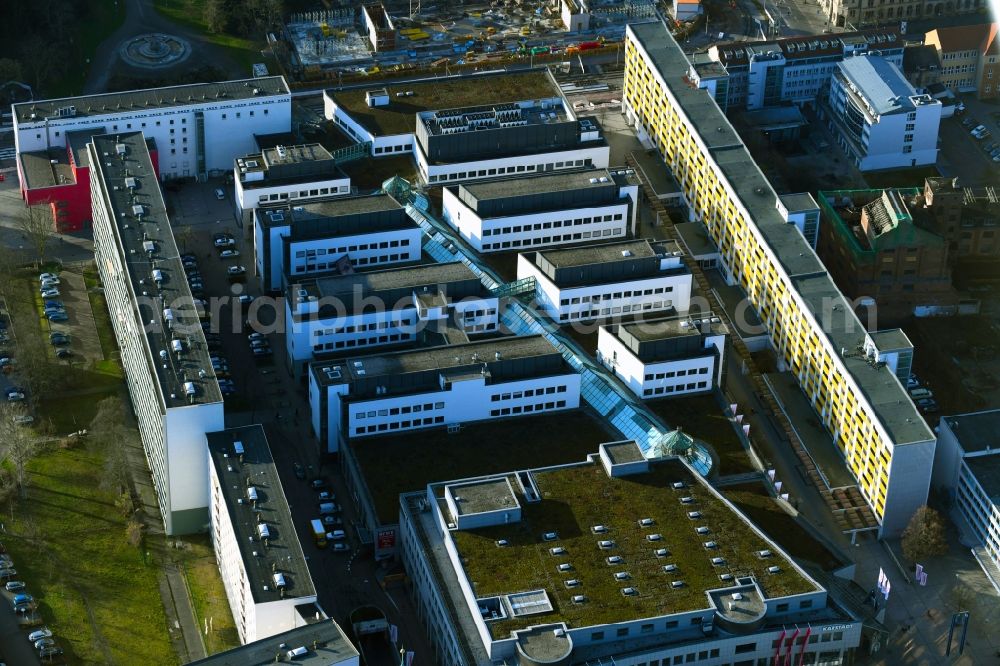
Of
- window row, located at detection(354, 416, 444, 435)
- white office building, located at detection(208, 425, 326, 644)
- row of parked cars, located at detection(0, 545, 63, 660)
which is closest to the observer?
white office building, located at detection(208, 425, 326, 644)

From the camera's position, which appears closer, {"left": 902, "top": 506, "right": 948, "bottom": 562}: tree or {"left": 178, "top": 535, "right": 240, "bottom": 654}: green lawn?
{"left": 178, "top": 535, "right": 240, "bottom": 654}: green lawn

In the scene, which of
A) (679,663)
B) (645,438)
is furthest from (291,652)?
(645,438)

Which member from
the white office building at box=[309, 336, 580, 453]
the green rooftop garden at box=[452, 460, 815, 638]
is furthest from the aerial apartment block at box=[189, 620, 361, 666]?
the white office building at box=[309, 336, 580, 453]

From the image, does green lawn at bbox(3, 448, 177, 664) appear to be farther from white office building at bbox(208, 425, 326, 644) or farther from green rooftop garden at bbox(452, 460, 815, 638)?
green rooftop garden at bbox(452, 460, 815, 638)

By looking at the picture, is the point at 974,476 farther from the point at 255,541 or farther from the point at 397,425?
the point at 255,541

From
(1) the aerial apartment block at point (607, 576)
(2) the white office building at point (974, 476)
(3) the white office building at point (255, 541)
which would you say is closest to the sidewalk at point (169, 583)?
(3) the white office building at point (255, 541)
